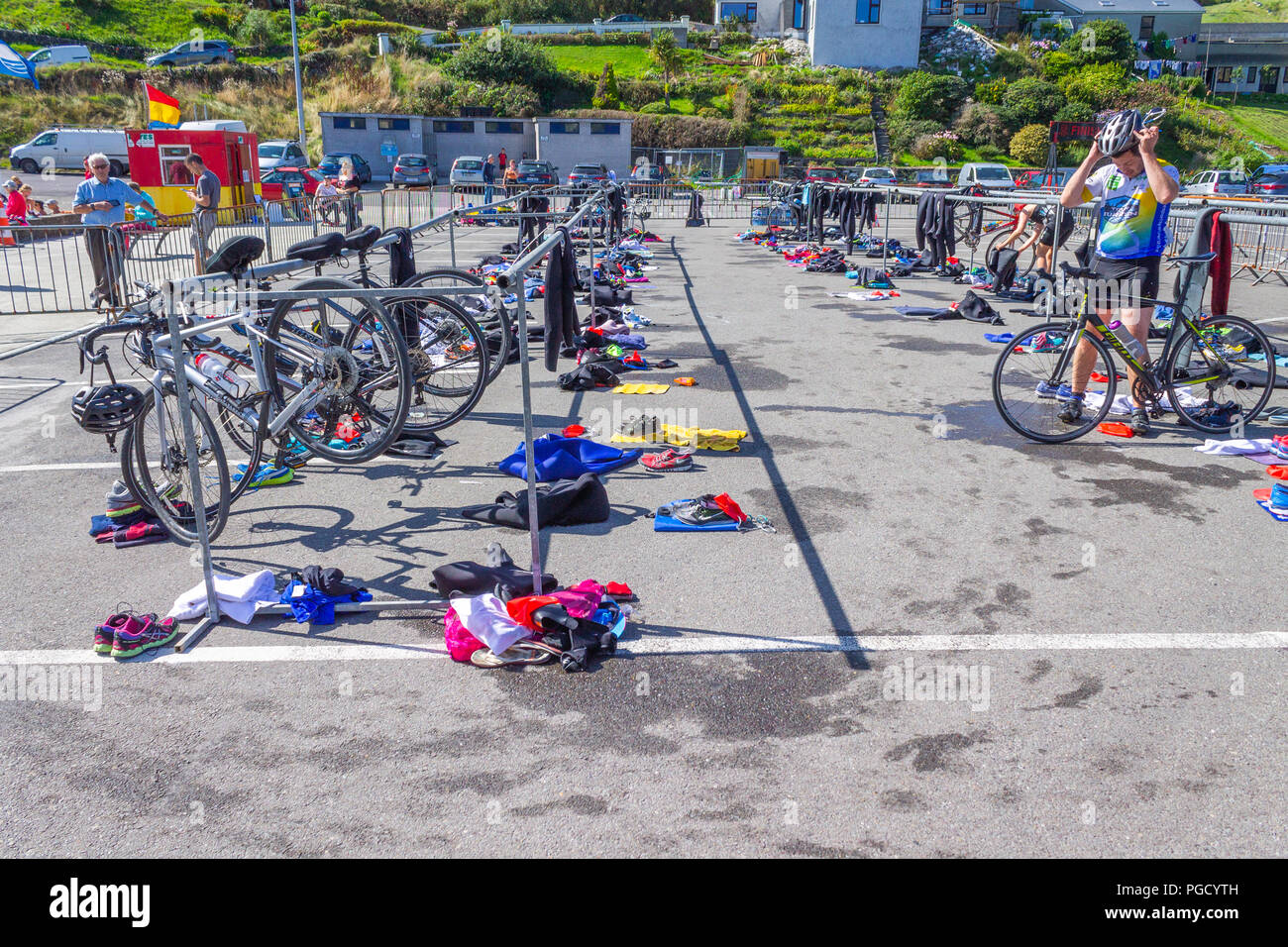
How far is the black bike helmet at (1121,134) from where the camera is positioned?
7.59 m

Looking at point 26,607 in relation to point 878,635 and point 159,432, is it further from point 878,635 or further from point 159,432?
point 878,635

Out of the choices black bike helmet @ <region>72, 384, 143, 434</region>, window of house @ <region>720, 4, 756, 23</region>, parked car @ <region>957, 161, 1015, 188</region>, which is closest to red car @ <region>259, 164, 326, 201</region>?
parked car @ <region>957, 161, 1015, 188</region>

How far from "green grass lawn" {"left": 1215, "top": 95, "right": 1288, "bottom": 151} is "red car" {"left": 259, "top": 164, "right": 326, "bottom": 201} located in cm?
6365

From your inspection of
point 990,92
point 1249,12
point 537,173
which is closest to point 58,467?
point 537,173

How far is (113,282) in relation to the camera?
562 inches

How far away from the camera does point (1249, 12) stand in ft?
484

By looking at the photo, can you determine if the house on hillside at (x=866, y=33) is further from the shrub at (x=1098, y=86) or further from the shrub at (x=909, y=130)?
the shrub at (x=909, y=130)

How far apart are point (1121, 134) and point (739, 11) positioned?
95.4 m

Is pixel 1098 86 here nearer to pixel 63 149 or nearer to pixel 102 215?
pixel 63 149

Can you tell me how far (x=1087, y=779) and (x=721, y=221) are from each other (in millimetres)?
31843

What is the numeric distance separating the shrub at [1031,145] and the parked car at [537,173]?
3239 cm

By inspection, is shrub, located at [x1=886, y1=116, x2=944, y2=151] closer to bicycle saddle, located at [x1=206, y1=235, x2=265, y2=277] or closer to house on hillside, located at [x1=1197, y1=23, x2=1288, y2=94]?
house on hillside, located at [x1=1197, y1=23, x2=1288, y2=94]
